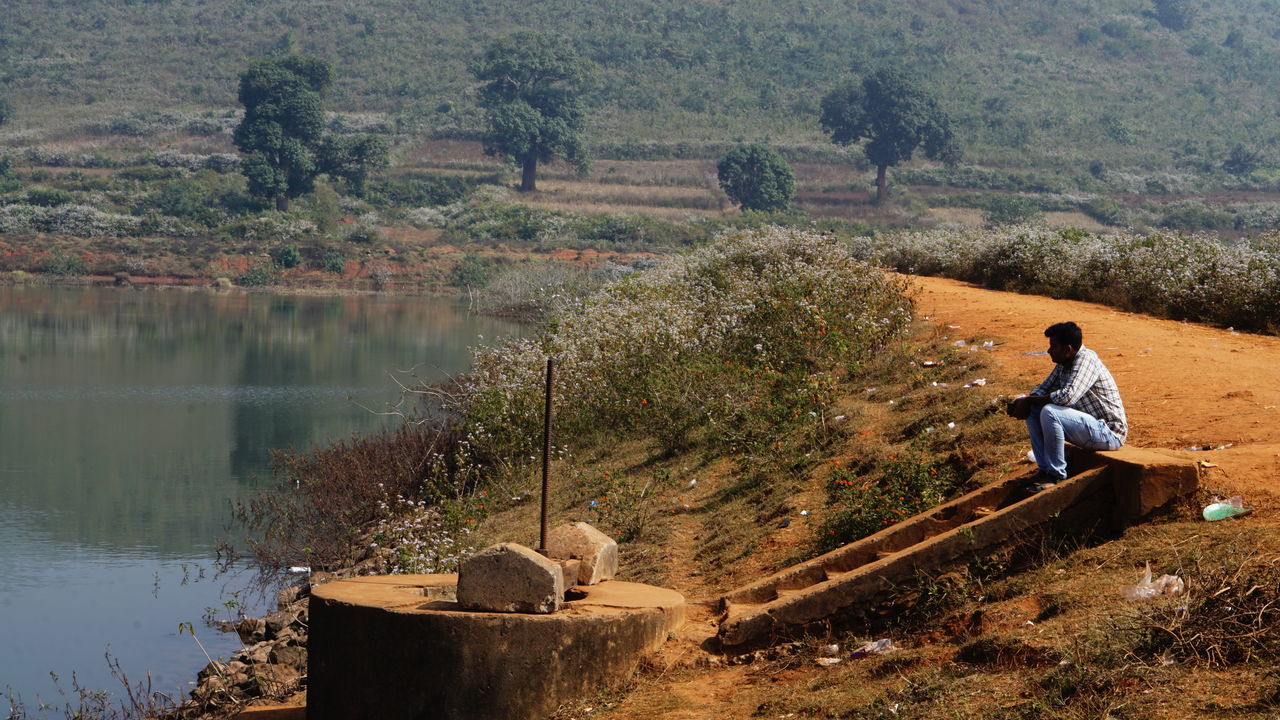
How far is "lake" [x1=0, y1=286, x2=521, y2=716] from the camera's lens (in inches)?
445

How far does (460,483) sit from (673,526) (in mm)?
4409

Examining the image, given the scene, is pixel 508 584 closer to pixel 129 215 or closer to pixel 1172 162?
pixel 129 215

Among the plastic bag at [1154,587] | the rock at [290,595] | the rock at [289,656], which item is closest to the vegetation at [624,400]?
the rock at [290,595]

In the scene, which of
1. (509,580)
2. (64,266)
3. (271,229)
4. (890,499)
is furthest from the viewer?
(271,229)

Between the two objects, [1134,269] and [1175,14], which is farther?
[1175,14]

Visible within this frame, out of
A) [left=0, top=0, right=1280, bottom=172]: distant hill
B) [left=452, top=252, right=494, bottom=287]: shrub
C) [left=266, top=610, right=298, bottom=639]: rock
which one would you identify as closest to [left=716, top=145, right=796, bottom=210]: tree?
[left=452, top=252, right=494, bottom=287]: shrub

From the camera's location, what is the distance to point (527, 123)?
70.0 metres

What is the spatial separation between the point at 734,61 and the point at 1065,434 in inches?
3776

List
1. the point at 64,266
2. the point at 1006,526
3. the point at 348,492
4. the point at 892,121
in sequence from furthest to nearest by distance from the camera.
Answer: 1. the point at 892,121
2. the point at 64,266
3. the point at 348,492
4. the point at 1006,526

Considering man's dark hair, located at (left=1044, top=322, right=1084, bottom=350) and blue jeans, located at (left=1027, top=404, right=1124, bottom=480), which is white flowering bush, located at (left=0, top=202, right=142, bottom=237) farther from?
blue jeans, located at (left=1027, top=404, right=1124, bottom=480)

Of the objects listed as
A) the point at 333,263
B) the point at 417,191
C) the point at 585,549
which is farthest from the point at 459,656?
the point at 417,191

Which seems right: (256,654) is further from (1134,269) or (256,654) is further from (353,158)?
(353,158)

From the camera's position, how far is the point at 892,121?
232 feet

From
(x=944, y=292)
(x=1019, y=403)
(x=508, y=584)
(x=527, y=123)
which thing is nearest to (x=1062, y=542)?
(x=1019, y=403)
